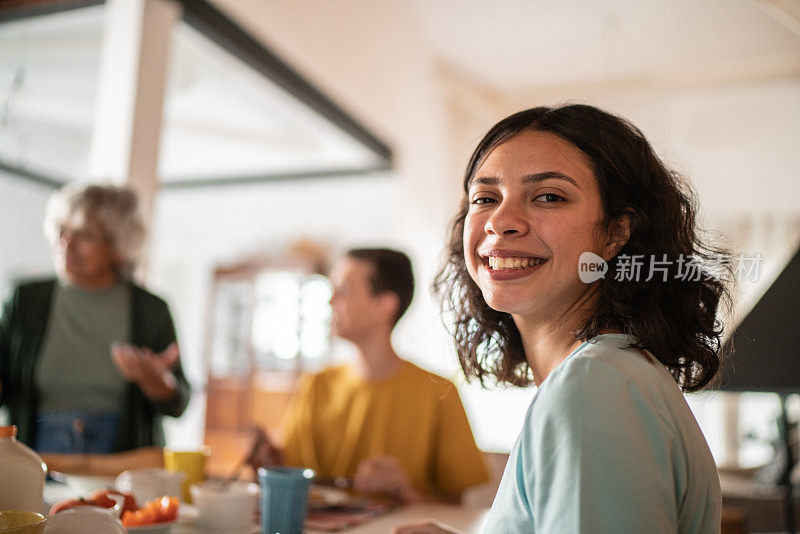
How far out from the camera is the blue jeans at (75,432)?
168 cm

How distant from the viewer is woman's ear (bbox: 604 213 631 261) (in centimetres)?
84

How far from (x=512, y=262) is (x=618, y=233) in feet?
0.48

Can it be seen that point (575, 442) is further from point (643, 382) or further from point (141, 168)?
point (141, 168)

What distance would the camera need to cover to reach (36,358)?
5.66 ft

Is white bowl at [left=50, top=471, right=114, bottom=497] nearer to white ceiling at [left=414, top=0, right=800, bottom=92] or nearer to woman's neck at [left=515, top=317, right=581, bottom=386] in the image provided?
woman's neck at [left=515, top=317, right=581, bottom=386]

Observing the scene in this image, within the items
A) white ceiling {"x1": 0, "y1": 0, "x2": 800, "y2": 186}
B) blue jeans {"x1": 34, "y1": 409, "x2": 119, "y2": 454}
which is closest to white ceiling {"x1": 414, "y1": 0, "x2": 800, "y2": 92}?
white ceiling {"x1": 0, "y1": 0, "x2": 800, "y2": 186}

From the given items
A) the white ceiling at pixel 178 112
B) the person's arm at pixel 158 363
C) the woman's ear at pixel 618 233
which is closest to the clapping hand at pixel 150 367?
the person's arm at pixel 158 363

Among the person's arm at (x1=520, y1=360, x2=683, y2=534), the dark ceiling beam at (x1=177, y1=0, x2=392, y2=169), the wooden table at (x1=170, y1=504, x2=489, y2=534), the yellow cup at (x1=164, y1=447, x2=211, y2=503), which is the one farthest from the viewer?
the dark ceiling beam at (x1=177, y1=0, x2=392, y2=169)

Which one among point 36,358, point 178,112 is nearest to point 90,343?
point 36,358

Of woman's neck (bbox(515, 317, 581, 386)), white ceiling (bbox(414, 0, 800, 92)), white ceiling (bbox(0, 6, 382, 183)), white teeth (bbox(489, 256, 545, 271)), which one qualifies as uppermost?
white ceiling (bbox(414, 0, 800, 92))

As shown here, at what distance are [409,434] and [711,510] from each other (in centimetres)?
119

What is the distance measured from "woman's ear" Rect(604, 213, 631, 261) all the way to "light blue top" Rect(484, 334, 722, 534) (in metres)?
0.18

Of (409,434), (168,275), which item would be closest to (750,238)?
(409,434)

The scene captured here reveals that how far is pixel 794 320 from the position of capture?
1040 mm
